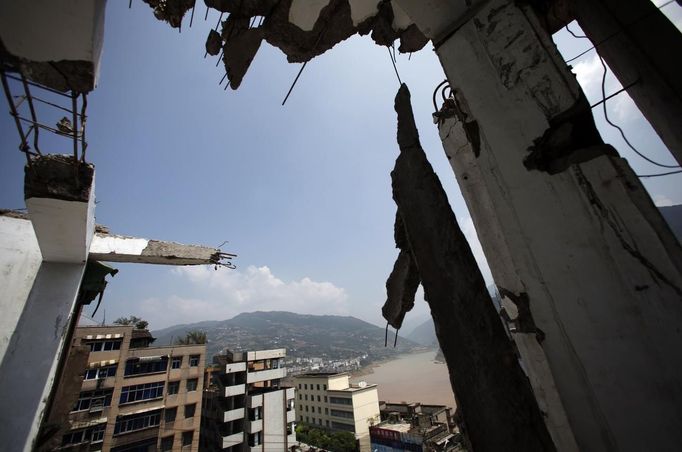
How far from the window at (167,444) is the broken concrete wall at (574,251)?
3152 centimetres

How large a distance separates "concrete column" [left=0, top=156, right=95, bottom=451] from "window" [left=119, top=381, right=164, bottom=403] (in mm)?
24672

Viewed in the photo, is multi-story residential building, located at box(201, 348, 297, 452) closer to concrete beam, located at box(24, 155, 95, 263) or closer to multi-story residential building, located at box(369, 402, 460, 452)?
multi-story residential building, located at box(369, 402, 460, 452)

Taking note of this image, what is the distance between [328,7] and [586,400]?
3260 mm

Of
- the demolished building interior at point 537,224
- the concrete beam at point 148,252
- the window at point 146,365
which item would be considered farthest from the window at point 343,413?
the demolished building interior at point 537,224

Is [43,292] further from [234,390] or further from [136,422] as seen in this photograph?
[234,390]

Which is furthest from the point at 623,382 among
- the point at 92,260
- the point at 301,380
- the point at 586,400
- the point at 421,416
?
the point at 301,380

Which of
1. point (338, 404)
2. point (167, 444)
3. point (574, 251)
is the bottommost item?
point (338, 404)

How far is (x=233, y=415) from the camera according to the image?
2509 cm

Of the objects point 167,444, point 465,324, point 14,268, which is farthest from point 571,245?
point 167,444

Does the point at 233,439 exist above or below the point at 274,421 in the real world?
below

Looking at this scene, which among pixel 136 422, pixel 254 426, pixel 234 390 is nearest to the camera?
pixel 136 422

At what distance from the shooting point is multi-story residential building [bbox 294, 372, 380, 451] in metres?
38.4

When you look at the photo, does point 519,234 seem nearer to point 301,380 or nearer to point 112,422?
point 112,422

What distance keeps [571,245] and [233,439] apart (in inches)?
1263
